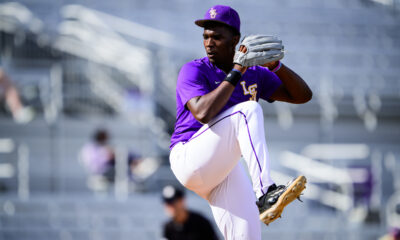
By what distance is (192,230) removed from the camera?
518 cm

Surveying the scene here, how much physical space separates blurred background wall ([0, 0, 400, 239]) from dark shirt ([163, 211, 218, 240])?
2.19 metres

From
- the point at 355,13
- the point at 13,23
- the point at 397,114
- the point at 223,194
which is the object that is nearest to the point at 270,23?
the point at 355,13

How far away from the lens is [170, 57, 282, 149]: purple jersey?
2.91 metres

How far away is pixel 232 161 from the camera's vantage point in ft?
9.51

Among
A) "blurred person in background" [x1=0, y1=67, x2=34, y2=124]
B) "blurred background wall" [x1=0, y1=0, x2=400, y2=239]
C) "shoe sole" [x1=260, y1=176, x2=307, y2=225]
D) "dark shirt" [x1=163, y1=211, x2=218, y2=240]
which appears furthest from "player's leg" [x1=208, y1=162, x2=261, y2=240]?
"blurred person in background" [x1=0, y1=67, x2=34, y2=124]

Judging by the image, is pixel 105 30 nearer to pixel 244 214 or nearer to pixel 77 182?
pixel 77 182

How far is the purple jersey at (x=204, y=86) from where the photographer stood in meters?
2.91

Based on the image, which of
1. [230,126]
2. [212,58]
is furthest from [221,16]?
[230,126]

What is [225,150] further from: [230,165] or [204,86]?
[204,86]

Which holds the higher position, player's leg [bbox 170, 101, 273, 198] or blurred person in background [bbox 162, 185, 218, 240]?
player's leg [bbox 170, 101, 273, 198]

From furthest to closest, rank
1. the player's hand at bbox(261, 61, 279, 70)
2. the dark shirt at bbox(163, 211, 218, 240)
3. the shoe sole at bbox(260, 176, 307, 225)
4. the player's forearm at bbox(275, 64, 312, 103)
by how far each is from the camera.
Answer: the dark shirt at bbox(163, 211, 218, 240) → the player's forearm at bbox(275, 64, 312, 103) → the player's hand at bbox(261, 61, 279, 70) → the shoe sole at bbox(260, 176, 307, 225)

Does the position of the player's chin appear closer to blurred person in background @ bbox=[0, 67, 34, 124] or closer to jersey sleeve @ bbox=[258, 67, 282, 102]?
jersey sleeve @ bbox=[258, 67, 282, 102]

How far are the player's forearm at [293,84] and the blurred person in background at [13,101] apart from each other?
6.02 meters

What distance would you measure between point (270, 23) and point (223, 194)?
8922 millimetres
